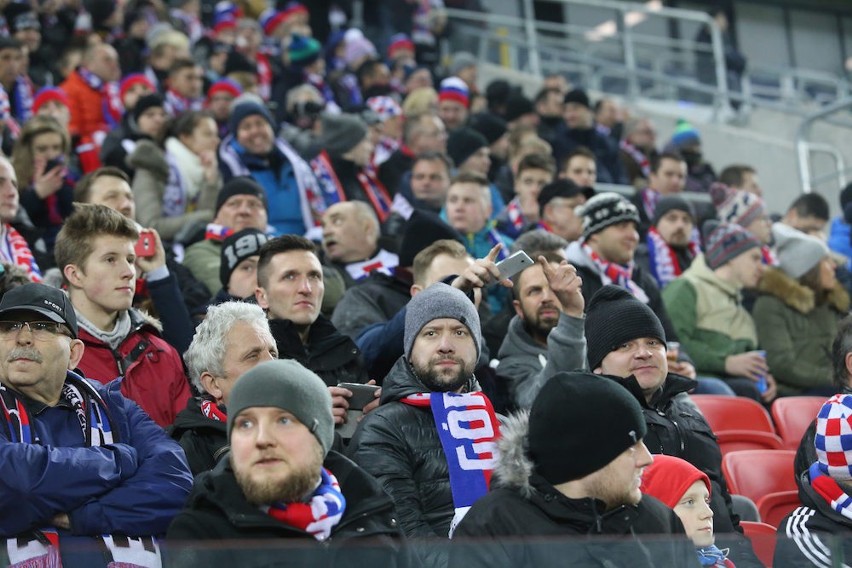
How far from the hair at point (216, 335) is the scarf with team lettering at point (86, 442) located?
549 millimetres

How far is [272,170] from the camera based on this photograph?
9.49 metres

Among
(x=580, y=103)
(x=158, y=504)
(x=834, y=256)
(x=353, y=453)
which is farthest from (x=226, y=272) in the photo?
(x=580, y=103)

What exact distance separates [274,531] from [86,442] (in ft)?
2.94

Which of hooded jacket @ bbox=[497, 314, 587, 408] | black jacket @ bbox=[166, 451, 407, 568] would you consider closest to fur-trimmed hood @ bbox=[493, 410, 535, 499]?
black jacket @ bbox=[166, 451, 407, 568]

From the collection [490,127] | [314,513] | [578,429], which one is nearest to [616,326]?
[578,429]

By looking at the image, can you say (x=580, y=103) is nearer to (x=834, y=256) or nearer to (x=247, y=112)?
(x=834, y=256)

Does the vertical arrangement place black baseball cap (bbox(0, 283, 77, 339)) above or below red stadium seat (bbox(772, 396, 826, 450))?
above

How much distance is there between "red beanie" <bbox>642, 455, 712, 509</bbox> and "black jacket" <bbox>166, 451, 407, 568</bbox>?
99cm

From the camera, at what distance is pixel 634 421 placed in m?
4.42

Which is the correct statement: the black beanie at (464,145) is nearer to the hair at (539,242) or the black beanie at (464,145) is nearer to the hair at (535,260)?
the hair at (539,242)

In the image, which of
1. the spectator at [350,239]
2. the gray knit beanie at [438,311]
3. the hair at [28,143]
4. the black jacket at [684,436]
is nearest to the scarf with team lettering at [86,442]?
the gray knit beanie at [438,311]

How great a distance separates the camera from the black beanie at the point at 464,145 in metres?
11.2

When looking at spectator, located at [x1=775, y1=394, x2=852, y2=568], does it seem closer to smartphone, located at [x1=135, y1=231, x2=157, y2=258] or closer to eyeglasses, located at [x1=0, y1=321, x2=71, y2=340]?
eyeglasses, located at [x1=0, y1=321, x2=71, y2=340]

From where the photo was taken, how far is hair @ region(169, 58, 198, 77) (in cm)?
1156
